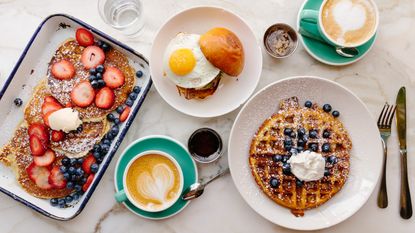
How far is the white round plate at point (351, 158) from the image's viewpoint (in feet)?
6.66

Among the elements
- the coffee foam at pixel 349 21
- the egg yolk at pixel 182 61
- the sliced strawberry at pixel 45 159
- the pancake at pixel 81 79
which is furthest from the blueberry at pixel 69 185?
the coffee foam at pixel 349 21

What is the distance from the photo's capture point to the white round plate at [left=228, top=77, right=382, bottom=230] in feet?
6.66

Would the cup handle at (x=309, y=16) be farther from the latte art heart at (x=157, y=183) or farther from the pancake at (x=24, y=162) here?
the pancake at (x=24, y=162)

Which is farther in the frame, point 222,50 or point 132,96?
point 132,96

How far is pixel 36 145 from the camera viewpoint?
6.89 feet

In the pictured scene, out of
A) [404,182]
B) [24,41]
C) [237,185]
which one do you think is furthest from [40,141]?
[404,182]

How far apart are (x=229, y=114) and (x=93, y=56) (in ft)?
2.03

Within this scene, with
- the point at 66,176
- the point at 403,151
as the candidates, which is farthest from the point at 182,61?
the point at 403,151

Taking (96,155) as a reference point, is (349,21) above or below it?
above

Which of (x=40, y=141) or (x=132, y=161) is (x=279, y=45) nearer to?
(x=132, y=161)

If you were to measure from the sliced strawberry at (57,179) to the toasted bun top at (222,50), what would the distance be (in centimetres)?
78

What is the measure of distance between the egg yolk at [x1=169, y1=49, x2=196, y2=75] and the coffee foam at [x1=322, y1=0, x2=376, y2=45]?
557 millimetres

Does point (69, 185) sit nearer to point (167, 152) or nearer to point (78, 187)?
point (78, 187)

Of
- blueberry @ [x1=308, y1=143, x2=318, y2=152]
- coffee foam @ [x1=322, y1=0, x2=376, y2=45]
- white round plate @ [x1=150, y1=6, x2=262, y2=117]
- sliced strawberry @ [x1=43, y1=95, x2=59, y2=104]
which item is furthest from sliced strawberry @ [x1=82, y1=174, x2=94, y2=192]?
coffee foam @ [x1=322, y1=0, x2=376, y2=45]
